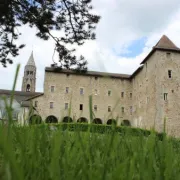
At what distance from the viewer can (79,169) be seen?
777mm

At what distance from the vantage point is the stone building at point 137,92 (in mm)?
32719

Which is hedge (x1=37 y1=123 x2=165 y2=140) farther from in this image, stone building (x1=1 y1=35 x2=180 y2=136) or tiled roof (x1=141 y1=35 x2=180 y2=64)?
tiled roof (x1=141 y1=35 x2=180 y2=64)

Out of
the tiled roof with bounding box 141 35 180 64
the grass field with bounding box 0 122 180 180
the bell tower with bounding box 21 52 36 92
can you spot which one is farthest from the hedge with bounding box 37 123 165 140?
the bell tower with bounding box 21 52 36 92

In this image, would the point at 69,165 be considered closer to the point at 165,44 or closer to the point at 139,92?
the point at 165,44

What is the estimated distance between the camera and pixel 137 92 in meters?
41.2

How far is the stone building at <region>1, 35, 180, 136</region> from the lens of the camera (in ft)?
107

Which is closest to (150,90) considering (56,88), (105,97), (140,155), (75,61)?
(105,97)

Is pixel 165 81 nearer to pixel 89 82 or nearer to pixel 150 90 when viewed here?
pixel 150 90

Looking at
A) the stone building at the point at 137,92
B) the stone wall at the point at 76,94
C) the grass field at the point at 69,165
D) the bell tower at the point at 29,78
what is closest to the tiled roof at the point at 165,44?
the stone building at the point at 137,92

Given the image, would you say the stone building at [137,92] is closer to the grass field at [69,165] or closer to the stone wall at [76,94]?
the stone wall at [76,94]

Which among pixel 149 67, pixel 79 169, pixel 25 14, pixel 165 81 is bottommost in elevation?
pixel 79 169

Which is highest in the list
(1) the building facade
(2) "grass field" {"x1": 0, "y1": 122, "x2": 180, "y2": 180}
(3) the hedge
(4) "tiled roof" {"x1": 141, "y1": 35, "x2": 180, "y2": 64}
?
(4) "tiled roof" {"x1": 141, "y1": 35, "x2": 180, "y2": 64}

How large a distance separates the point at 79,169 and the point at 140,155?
24cm

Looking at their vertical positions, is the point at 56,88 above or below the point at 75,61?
above
